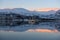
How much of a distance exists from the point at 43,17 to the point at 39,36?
2.05 ft

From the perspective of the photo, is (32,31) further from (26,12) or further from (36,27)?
(26,12)

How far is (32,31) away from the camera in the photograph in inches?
102

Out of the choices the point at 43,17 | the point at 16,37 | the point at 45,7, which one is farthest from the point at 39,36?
the point at 45,7

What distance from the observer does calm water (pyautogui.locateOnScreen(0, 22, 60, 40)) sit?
2217mm

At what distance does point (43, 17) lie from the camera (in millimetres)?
2803

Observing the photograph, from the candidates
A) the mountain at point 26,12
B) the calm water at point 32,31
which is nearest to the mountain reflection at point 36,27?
the calm water at point 32,31

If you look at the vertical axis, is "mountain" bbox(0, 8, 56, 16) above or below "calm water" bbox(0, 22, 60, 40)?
above

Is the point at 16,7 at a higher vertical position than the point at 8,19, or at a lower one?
higher

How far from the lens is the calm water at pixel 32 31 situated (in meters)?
2.22

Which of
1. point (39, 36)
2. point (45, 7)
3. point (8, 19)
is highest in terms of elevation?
point (45, 7)

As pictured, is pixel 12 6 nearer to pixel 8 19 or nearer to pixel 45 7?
pixel 8 19

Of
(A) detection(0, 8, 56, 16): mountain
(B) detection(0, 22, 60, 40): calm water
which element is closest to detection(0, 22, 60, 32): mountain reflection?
(B) detection(0, 22, 60, 40): calm water

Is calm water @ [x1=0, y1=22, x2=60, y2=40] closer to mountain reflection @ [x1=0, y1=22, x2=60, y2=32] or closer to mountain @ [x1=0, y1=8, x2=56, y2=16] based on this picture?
mountain reflection @ [x1=0, y1=22, x2=60, y2=32]

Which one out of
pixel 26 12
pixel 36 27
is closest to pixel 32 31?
pixel 36 27
